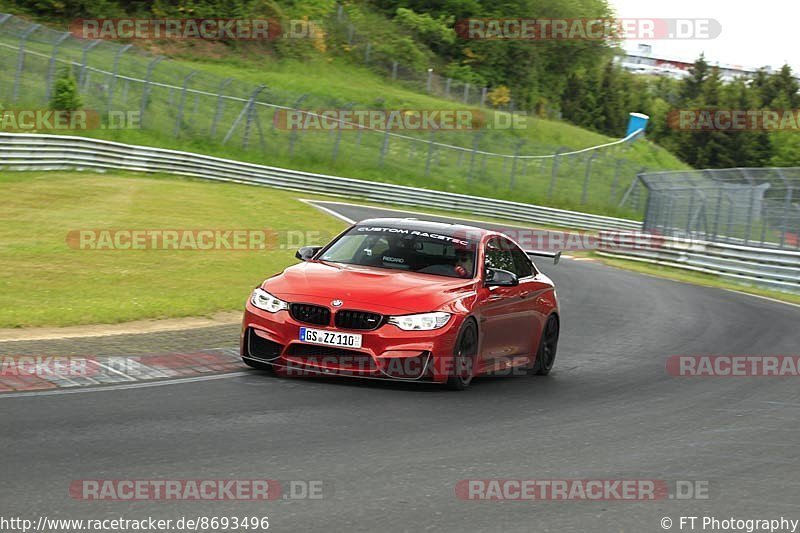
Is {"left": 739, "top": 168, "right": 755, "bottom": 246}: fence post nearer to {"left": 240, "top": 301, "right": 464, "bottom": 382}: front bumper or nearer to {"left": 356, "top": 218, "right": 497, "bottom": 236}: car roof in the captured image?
{"left": 356, "top": 218, "right": 497, "bottom": 236}: car roof

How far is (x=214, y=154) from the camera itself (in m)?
44.2

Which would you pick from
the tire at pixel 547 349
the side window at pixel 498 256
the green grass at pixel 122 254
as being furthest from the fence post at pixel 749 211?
the side window at pixel 498 256

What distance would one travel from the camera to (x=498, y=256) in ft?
38.3

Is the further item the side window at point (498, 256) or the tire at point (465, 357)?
the side window at point (498, 256)

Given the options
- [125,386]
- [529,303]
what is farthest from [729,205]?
[125,386]

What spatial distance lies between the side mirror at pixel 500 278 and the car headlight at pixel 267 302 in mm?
1918

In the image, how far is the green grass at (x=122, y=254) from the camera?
14508 mm

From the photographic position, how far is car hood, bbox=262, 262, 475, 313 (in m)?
9.90

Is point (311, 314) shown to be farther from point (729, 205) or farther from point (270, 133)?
point (270, 133)

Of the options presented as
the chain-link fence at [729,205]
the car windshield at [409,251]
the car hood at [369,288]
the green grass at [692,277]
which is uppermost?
the car windshield at [409,251]

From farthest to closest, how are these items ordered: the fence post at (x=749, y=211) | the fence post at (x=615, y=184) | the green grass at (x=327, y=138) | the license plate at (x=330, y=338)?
the fence post at (x=615, y=184)
the green grass at (x=327, y=138)
the fence post at (x=749, y=211)
the license plate at (x=330, y=338)

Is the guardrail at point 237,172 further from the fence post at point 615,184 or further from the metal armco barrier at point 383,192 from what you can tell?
the fence post at point 615,184

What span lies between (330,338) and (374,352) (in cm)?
37

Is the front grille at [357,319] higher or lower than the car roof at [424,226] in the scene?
lower
